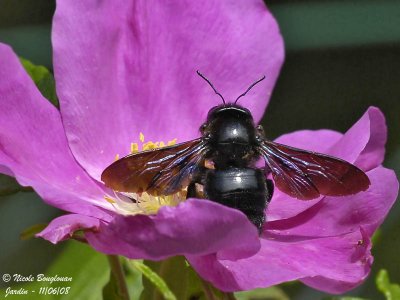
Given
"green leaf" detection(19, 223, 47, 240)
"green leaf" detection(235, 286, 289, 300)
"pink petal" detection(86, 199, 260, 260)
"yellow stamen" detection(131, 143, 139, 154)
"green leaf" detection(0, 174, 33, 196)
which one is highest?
"pink petal" detection(86, 199, 260, 260)

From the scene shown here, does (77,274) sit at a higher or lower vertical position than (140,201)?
lower

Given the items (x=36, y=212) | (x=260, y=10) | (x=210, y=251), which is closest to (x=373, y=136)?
(x=260, y=10)

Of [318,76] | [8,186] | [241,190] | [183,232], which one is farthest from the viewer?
[318,76]

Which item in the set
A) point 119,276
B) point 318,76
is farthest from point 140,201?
point 318,76

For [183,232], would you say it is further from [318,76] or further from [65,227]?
[318,76]

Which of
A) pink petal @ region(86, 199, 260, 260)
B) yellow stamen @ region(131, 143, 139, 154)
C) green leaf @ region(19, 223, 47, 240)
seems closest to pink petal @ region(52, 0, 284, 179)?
yellow stamen @ region(131, 143, 139, 154)

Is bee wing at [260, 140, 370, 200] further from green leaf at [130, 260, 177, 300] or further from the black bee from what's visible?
green leaf at [130, 260, 177, 300]
